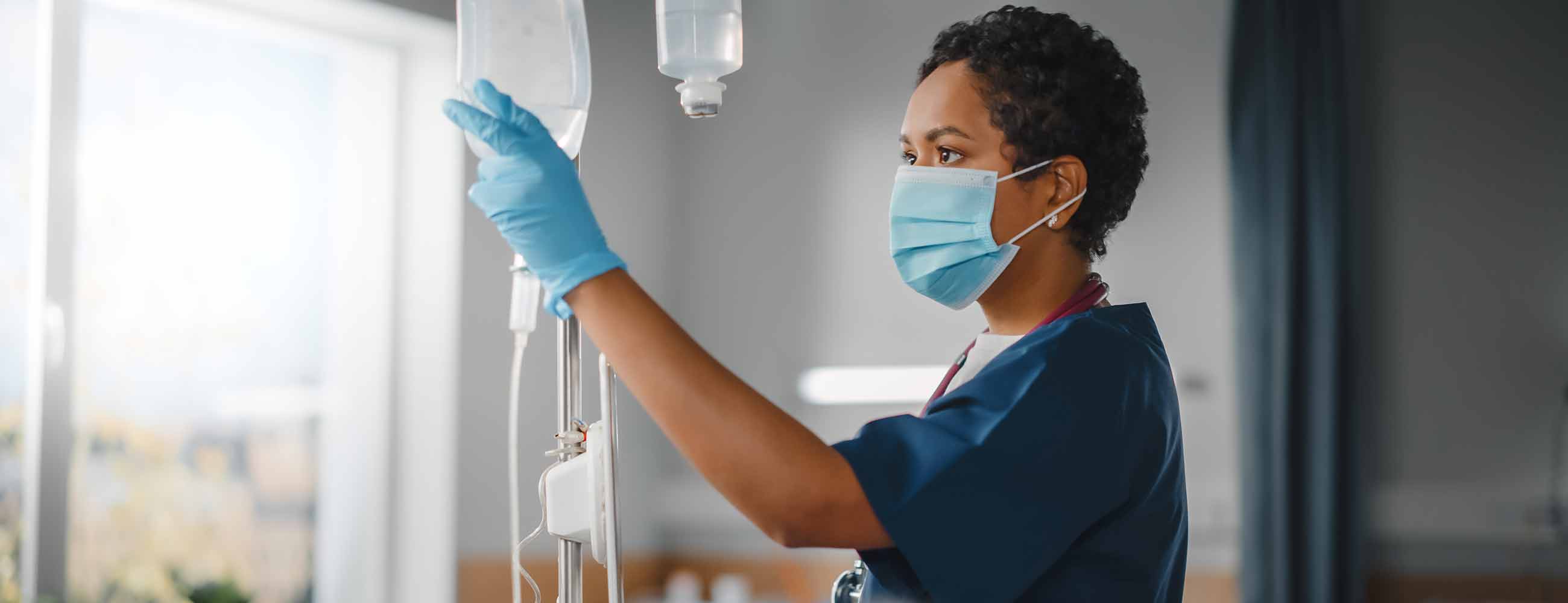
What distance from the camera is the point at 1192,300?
2.24 meters

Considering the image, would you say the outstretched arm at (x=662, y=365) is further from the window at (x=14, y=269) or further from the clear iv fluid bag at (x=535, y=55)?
the window at (x=14, y=269)

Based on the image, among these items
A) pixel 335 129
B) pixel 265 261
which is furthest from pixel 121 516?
pixel 335 129

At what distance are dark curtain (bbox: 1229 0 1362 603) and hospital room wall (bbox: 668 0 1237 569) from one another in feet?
0.43

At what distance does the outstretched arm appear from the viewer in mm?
692

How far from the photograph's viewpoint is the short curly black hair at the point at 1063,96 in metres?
0.93

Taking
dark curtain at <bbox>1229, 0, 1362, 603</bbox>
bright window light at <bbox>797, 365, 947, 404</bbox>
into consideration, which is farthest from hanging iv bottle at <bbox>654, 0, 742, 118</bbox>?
bright window light at <bbox>797, 365, 947, 404</bbox>

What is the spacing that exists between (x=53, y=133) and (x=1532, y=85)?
9.02 ft

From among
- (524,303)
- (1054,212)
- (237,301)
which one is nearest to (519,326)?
(524,303)

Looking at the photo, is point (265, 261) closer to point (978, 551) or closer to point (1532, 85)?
point (978, 551)

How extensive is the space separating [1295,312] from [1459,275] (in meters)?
0.31

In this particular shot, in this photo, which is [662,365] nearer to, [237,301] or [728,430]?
[728,430]

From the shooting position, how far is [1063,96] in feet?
3.05

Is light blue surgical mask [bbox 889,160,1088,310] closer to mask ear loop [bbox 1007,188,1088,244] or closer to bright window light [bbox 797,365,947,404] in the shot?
mask ear loop [bbox 1007,188,1088,244]

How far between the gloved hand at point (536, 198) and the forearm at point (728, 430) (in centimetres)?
2
